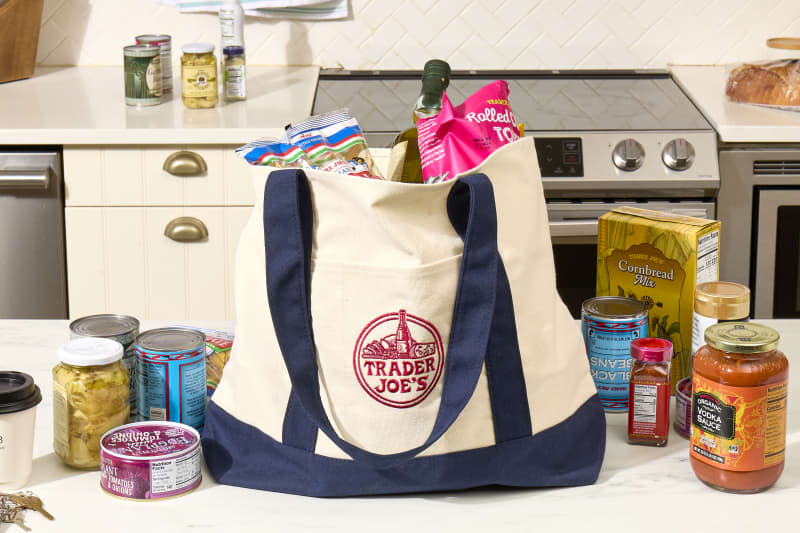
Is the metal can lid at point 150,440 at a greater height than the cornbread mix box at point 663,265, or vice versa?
the cornbread mix box at point 663,265

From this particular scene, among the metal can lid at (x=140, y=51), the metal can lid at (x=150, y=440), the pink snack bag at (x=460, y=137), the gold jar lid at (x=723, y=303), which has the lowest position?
the metal can lid at (x=150, y=440)

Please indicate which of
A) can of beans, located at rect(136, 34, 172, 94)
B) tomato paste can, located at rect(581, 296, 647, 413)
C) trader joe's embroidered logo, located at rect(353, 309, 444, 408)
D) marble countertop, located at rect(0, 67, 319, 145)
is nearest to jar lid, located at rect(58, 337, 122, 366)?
trader joe's embroidered logo, located at rect(353, 309, 444, 408)

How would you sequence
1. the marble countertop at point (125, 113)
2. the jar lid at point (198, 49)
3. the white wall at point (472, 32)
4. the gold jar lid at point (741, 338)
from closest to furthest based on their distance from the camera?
the gold jar lid at point (741, 338) → the marble countertop at point (125, 113) → the jar lid at point (198, 49) → the white wall at point (472, 32)

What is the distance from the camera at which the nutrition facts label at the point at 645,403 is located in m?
1.09

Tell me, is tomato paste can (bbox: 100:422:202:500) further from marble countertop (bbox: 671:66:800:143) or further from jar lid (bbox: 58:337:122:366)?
marble countertop (bbox: 671:66:800:143)

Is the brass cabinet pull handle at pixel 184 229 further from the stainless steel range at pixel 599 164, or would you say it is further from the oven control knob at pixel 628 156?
the oven control knob at pixel 628 156

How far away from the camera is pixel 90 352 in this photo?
40.3 inches

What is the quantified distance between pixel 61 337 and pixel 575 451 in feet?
2.38

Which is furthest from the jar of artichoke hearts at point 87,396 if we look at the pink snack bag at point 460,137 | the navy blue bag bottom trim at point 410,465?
the pink snack bag at point 460,137

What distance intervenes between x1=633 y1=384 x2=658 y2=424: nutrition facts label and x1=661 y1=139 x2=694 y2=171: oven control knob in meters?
1.49

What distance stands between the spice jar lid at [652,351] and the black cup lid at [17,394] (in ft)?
1.97

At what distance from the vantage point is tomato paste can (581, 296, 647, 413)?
1.15 m

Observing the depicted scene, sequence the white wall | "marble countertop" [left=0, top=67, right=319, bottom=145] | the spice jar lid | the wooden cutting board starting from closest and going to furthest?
the spice jar lid, "marble countertop" [left=0, top=67, right=319, bottom=145], the wooden cutting board, the white wall

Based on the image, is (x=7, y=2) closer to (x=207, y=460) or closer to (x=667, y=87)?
(x=667, y=87)
